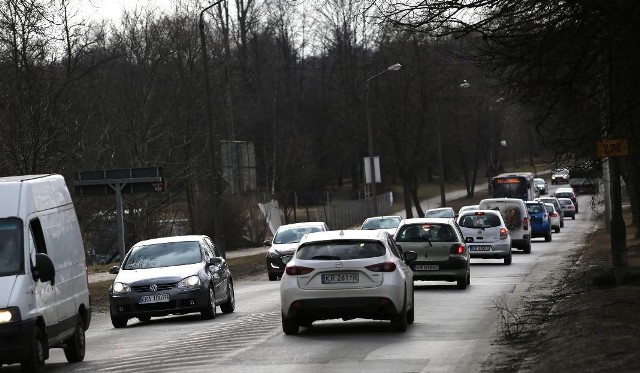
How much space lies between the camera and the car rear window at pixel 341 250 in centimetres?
1908

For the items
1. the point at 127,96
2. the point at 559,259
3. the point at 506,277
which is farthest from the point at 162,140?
the point at 506,277

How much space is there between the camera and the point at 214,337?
1966 centimetres

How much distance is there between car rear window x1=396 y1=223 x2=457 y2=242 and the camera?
30487mm

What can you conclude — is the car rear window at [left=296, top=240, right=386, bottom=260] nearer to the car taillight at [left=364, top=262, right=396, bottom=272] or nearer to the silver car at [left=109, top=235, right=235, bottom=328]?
the car taillight at [left=364, top=262, right=396, bottom=272]

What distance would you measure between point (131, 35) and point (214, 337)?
47651 mm

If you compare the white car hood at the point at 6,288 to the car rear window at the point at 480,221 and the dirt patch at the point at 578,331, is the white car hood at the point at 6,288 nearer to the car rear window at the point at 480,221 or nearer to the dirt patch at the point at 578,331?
the dirt patch at the point at 578,331

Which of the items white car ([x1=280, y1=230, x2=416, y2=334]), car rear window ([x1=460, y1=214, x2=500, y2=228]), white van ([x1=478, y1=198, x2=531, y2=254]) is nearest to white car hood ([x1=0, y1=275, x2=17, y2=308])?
white car ([x1=280, y1=230, x2=416, y2=334])

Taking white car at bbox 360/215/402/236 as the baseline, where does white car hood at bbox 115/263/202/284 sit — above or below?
above

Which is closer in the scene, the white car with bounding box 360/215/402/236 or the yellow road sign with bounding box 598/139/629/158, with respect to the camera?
the yellow road sign with bounding box 598/139/629/158

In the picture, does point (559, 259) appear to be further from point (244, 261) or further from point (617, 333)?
point (617, 333)

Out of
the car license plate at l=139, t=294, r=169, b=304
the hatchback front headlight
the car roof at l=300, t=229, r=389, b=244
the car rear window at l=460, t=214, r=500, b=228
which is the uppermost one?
the car roof at l=300, t=229, r=389, b=244

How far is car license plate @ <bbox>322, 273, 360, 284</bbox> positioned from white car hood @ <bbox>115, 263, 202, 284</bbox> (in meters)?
5.34

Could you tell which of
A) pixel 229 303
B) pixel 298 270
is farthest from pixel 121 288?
pixel 298 270

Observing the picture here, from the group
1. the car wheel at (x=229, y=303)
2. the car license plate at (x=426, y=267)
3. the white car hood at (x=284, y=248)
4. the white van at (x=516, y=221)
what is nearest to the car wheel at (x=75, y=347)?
the car wheel at (x=229, y=303)
